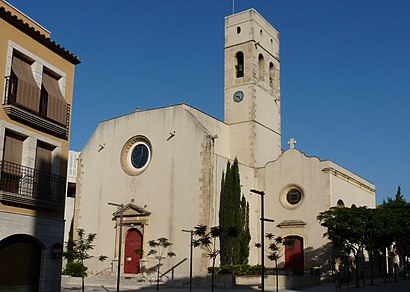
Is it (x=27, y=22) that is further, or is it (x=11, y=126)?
(x=27, y=22)

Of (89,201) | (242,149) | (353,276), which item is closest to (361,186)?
(353,276)

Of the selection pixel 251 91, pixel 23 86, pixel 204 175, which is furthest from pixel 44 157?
pixel 251 91

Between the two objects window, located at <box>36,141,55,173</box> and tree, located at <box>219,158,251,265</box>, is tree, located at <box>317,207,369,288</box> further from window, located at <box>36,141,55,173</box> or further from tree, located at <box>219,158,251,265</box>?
window, located at <box>36,141,55,173</box>

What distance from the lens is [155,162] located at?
3888cm

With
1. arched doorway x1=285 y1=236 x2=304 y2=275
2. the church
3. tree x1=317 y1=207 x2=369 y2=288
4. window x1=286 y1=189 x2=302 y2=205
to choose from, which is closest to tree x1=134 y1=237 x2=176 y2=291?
the church

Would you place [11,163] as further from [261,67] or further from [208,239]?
[261,67]

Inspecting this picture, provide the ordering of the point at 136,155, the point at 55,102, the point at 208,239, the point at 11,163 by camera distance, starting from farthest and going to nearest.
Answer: the point at 136,155, the point at 208,239, the point at 55,102, the point at 11,163

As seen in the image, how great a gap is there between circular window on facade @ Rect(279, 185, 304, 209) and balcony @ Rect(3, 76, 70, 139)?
2320 centimetres

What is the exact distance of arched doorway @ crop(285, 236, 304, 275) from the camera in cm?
3803

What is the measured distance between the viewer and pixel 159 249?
1452 inches

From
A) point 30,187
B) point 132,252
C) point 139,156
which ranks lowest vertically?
point 132,252

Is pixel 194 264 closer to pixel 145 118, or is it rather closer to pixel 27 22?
pixel 145 118

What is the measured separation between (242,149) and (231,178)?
600cm

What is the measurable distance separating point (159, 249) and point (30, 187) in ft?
67.1
